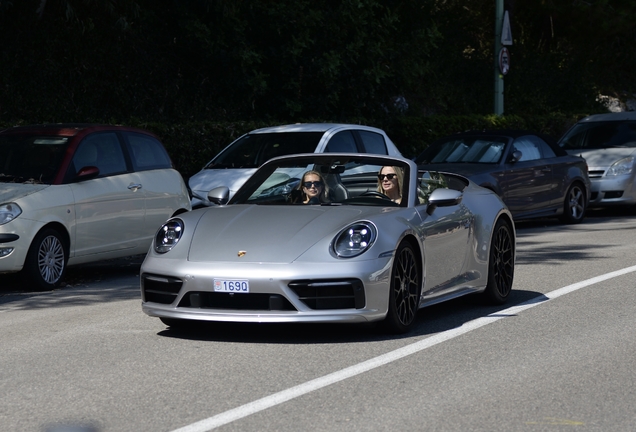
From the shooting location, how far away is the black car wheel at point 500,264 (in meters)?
9.59

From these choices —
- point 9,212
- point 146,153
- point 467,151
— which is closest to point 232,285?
point 9,212

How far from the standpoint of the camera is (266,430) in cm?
548

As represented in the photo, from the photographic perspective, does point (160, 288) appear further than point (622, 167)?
No

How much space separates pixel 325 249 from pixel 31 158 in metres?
5.11

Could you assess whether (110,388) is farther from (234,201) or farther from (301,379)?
(234,201)

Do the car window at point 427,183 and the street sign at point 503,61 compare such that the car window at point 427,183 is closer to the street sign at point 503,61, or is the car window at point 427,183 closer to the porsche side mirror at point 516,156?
the porsche side mirror at point 516,156

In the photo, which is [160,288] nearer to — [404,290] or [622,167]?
[404,290]

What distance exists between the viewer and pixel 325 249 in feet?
25.4

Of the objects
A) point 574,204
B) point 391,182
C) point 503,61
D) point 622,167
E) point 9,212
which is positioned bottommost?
point 574,204

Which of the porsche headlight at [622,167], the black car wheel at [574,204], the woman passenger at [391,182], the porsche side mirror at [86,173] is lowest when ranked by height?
the black car wheel at [574,204]

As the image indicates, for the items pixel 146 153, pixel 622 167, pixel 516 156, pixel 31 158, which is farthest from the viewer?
pixel 622 167

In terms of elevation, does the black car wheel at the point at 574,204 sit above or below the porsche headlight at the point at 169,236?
below

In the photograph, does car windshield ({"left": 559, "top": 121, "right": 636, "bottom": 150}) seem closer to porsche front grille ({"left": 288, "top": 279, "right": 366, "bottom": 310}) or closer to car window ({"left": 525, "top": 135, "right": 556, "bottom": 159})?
car window ({"left": 525, "top": 135, "right": 556, "bottom": 159})

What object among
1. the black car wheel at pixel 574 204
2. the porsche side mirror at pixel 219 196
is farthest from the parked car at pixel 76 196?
the black car wheel at pixel 574 204
